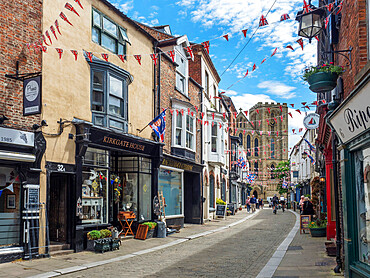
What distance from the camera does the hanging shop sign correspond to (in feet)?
21.8

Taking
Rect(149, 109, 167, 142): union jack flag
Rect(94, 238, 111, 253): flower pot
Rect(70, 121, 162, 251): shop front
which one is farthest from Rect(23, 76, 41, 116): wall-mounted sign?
Rect(149, 109, 167, 142): union jack flag

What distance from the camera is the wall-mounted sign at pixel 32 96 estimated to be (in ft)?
35.0

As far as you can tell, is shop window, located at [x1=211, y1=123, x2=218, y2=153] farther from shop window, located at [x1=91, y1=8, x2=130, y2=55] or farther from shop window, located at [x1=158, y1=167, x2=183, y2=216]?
shop window, located at [x1=91, y1=8, x2=130, y2=55]

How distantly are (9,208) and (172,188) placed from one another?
11.5 metres

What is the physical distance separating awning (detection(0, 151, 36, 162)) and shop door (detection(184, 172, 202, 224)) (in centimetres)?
1475

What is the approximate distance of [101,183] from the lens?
1525 cm

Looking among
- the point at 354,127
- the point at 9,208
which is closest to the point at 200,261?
the point at 9,208

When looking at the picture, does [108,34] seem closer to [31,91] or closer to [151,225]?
[31,91]

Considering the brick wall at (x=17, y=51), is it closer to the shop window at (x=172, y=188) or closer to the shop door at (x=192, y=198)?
the shop window at (x=172, y=188)

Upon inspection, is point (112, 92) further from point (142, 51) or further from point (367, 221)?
point (367, 221)

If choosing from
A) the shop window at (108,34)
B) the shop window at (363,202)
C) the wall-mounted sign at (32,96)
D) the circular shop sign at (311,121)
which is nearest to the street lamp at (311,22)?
the shop window at (363,202)

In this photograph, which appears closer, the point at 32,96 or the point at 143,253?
the point at 32,96

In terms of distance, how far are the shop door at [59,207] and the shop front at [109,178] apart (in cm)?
29

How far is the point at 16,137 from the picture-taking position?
36.6 ft
